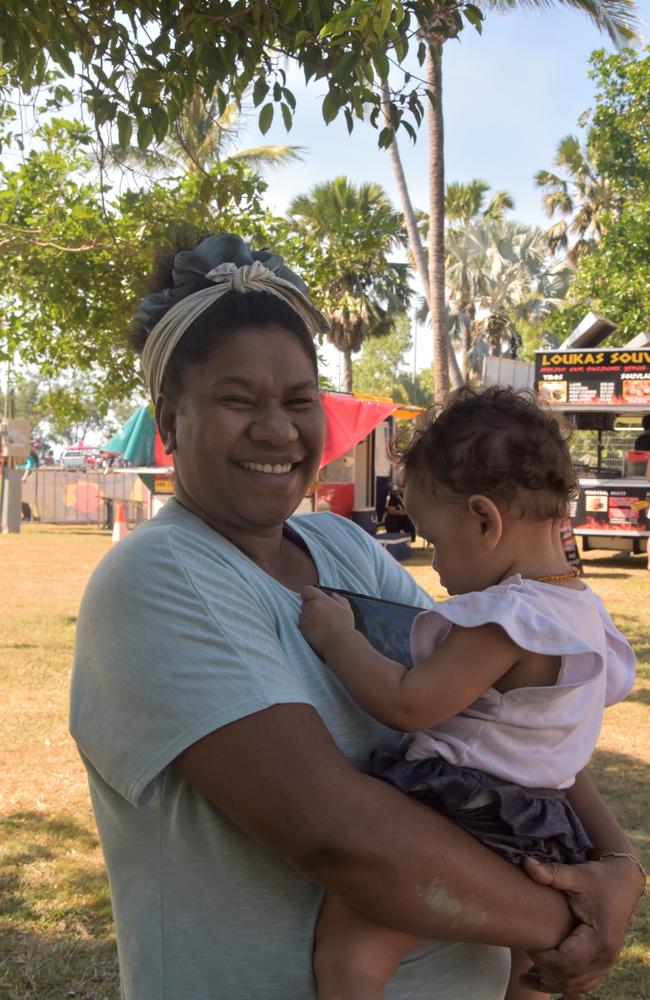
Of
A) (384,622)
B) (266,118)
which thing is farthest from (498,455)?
(266,118)

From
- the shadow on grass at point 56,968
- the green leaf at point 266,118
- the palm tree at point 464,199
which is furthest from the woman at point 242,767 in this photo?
the palm tree at point 464,199

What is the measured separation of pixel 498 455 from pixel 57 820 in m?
4.45

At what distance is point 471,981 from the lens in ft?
5.88

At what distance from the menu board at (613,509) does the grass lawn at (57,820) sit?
372cm

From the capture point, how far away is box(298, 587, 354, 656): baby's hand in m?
1.73

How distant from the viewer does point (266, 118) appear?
391 centimetres

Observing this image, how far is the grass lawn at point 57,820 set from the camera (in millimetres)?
4082

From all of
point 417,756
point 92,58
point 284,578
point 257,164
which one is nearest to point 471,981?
point 417,756

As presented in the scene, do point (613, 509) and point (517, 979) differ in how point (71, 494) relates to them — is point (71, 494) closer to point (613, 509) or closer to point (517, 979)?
point (613, 509)

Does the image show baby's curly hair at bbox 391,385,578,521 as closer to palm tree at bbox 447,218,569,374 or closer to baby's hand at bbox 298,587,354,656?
baby's hand at bbox 298,587,354,656

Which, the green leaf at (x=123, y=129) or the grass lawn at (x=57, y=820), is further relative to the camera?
Answer: the green leaf at (x=123, y=129)

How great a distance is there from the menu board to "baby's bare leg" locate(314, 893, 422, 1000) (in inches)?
557

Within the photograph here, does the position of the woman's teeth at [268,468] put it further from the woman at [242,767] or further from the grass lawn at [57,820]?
the grass lawn at [57,820]

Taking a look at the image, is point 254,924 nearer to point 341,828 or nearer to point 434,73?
point 341,828
